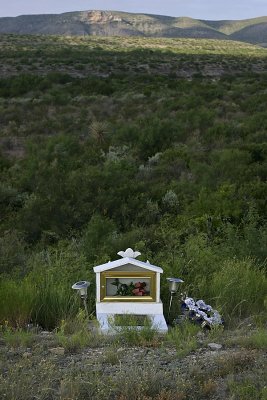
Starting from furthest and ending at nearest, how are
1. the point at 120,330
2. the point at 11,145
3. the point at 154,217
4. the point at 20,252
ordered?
the point at 11,145
the point at 154,217
the point at 20,252
the point at 120,330

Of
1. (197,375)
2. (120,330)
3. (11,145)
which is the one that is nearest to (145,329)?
(120,330)

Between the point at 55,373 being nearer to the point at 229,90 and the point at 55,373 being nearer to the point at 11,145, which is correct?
the point at 11,145

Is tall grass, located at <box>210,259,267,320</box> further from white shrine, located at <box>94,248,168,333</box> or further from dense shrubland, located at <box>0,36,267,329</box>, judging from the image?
white shrine, located at <box>94,248,168,333</box>

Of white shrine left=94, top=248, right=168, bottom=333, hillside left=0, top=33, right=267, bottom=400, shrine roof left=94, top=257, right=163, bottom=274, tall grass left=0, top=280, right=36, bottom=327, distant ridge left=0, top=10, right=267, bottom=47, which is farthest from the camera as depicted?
distant ridge left=0, top=10, right=267, bottom=47

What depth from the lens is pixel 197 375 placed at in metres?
4.21

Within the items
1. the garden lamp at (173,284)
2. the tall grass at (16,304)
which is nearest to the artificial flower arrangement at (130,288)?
the garden lamp at (173,284)

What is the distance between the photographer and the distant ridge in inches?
6831

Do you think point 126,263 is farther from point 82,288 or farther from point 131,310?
point 82,288

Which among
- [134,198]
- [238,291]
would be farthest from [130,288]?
[134,198]

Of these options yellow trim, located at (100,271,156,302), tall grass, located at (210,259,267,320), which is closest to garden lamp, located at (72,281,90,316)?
yellow trim, located at (100,271,156,302)

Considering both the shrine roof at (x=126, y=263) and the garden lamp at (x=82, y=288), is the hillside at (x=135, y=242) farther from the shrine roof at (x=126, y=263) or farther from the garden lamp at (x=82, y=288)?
the shrine roof at (x=126, y=263)

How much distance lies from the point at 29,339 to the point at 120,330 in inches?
34.1

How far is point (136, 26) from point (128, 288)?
621ft

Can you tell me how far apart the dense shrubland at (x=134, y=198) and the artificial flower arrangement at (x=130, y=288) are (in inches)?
15.4
